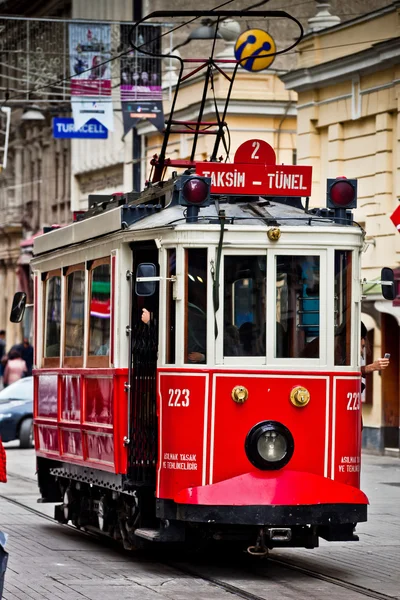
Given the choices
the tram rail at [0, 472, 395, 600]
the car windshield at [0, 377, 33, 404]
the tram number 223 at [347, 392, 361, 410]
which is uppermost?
the tram number 223 at [347, 392, 361, 410]

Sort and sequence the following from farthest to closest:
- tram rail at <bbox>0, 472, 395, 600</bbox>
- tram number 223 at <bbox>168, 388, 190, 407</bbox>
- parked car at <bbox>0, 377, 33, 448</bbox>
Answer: parked car at <bbox>0, 377, 33, 448</bbox>, tram number 223 at <bbox>168, 388, 190, 407</bbox>, tram rail at <bbox>0, 472, 395, 600</bbox>

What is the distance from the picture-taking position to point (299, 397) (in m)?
11.4

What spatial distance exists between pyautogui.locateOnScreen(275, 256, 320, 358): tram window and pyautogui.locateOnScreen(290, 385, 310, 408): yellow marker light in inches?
10.0

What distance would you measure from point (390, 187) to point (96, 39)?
6621 mm

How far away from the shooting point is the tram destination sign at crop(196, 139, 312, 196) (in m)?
11.9

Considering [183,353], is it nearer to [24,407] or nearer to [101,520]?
[101,520]

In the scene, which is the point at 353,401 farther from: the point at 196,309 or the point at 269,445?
the point at 196,309

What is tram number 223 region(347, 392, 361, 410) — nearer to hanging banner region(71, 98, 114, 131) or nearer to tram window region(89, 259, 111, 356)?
tram window region(89, 259, 111, 356)

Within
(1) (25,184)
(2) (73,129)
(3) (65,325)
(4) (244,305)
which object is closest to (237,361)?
(4) (244,305)

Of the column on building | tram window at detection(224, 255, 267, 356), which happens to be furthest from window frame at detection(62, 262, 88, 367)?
the column on building

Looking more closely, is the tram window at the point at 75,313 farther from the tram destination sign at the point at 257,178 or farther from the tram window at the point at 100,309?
the tram destination sign at the point at 257,178

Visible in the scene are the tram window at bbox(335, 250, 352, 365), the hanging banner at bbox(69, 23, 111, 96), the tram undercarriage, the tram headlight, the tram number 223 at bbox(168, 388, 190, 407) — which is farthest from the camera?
the hanging banner at bbox(69, 23, 111, 96)

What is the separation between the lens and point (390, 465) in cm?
2386

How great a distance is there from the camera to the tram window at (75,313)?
13328 mm
